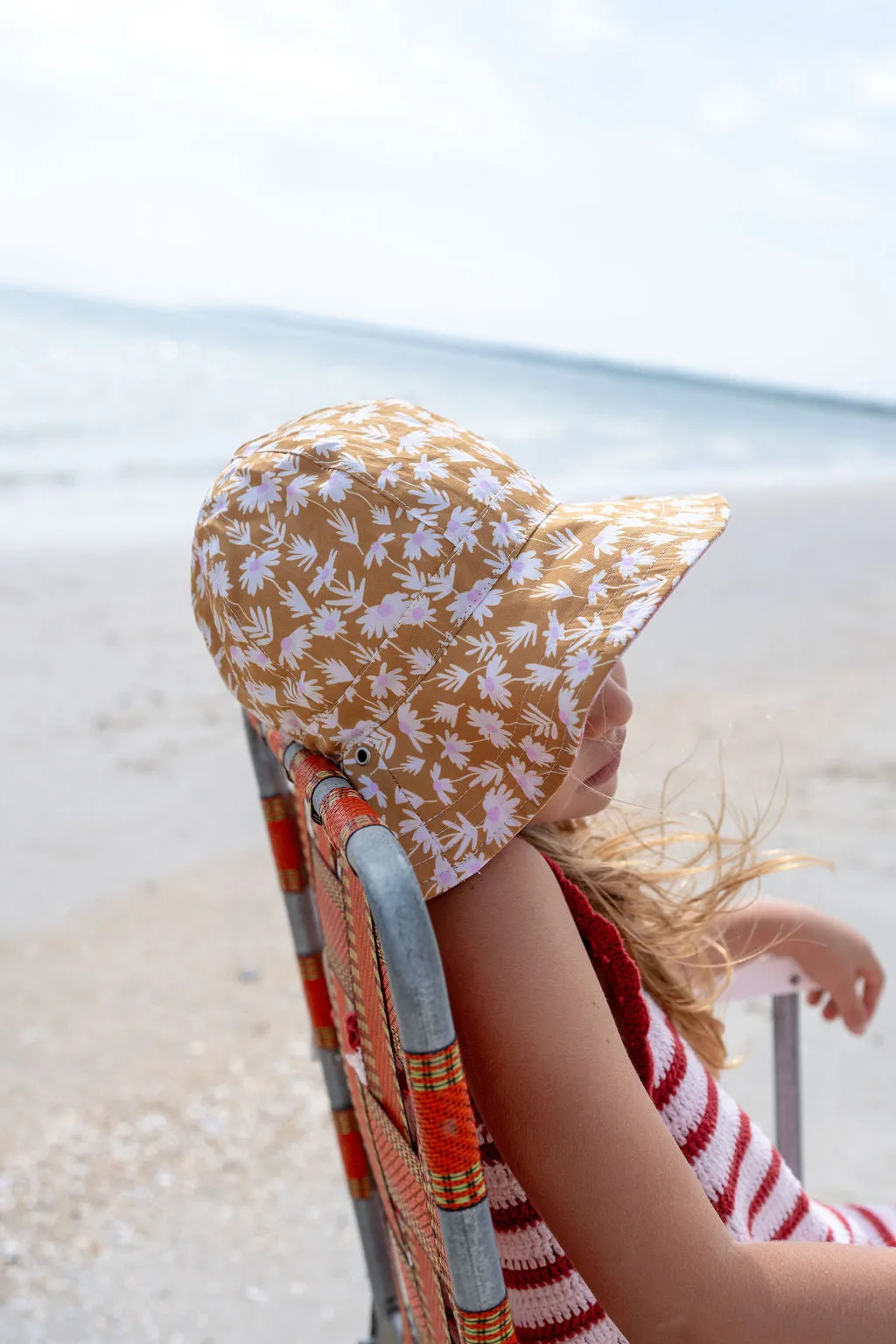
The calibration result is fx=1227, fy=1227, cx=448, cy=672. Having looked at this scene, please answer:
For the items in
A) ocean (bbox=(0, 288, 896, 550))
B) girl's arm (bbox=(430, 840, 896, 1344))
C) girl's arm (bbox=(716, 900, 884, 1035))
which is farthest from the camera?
ocean (bbox=(0, 288, 896, 550))

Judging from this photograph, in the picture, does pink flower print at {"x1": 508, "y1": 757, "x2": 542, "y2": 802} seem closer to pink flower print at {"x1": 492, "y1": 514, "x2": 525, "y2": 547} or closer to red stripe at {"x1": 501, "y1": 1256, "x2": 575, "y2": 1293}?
pink flower print at {"x1": 492, "y1": 514, "x2": 525, "y2": 547}

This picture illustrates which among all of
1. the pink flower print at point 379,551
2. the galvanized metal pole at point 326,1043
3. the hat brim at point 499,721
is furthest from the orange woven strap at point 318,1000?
the pink flower print at point 379,551

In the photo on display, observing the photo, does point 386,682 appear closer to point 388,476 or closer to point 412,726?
point 412,726

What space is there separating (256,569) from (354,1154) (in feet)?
2.06

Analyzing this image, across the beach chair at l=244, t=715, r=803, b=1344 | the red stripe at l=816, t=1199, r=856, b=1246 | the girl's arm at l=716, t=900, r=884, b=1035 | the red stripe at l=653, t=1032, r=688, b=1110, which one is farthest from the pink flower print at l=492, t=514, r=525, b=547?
the red stripe at l=816, t=1199, r=856, b=1246

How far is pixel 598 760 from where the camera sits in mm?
992

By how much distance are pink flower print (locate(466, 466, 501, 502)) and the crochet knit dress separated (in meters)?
0.29

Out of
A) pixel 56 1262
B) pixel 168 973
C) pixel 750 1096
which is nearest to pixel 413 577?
pixel 56 1262

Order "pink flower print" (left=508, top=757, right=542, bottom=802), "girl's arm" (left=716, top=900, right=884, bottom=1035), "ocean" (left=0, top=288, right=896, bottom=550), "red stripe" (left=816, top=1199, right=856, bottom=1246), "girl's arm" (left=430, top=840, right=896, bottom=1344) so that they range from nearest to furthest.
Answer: "girl's arm" (left=430, top=840, right=896, bottom=1344) → "pink flower print" (left=508, top=757, right=542, bottom=802) → "red stripe" (left=816, top=1199, right=856, bottom=1246) → "girl's arm" (left=716, top=900, right=884, bottom=1035) → "ocean" (left=0, top=288, right=896, bottom=550)

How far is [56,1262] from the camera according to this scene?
6.63ft

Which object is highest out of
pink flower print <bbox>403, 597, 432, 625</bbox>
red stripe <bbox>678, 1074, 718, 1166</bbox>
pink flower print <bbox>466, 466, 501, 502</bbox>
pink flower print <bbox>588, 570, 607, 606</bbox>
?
pink flower print <bbox>466, 466, 501, 502</bbox>

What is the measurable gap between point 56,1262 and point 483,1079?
1561mm

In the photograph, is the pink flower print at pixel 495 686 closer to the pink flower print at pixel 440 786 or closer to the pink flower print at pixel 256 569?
the pink flower print at pixel 440 786

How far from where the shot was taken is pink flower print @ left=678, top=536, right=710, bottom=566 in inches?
37.6
